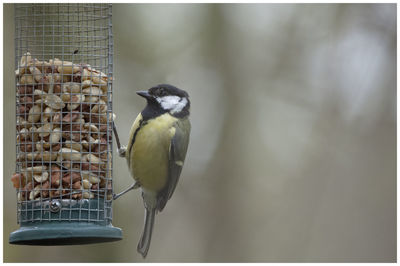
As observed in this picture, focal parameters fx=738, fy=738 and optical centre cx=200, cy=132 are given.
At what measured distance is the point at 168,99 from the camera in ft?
21.6

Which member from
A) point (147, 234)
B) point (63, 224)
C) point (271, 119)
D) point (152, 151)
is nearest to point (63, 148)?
point (63, 224)

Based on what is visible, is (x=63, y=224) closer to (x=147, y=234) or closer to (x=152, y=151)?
(x=152, y=151)

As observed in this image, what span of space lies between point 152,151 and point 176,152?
25cm

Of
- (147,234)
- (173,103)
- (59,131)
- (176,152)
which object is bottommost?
(147,234)

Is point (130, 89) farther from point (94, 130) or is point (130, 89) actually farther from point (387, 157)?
point (94, 130)

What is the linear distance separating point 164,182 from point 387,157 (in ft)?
19.2

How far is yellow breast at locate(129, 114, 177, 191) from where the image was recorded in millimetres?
6477

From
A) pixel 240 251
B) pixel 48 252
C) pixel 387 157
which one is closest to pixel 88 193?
pixel 48 252

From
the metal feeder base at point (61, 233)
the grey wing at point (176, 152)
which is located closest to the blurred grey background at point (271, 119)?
the grey wing at point (176, 152)

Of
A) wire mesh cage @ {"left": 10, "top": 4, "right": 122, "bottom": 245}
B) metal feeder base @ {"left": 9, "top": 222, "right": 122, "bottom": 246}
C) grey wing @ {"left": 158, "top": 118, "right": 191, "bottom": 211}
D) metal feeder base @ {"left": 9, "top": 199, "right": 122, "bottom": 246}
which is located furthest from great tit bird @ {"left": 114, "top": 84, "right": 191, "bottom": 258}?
metal feeder base @ {"left": 9, "top": 222, "right": 122, "bottom": 246}

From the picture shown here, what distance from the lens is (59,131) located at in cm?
588

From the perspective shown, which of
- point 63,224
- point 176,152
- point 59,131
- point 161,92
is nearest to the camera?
point 63,224

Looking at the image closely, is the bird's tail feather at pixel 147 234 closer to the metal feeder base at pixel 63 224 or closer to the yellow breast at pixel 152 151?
the yellow breast at pixel 152 151

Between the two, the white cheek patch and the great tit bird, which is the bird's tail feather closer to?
the great tit bird
